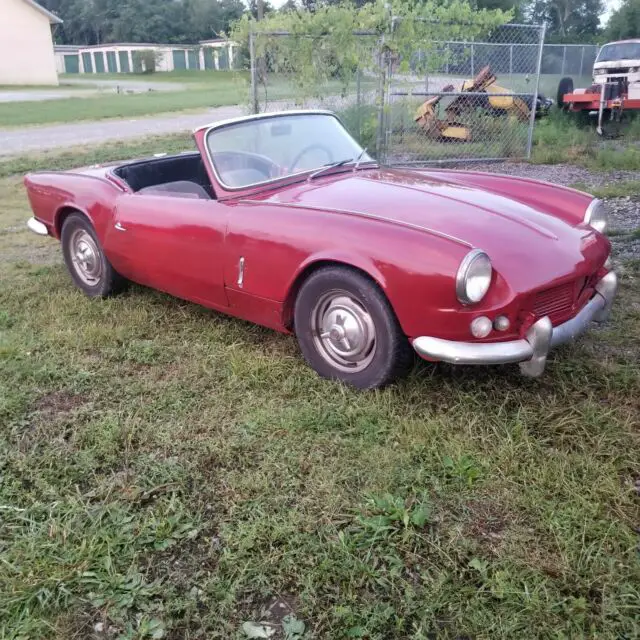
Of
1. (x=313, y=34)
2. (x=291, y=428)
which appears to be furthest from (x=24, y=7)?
(x=291, y=428)

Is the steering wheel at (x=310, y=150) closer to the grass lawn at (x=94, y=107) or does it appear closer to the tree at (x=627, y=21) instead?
the grass lawn at (x=94, y=107)

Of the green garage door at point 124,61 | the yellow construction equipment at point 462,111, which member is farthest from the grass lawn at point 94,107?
the green garage door at point 124,61

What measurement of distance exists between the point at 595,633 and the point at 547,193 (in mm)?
2508

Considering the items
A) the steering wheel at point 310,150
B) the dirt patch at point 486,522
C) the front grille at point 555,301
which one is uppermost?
the steering wheel at point 310,150

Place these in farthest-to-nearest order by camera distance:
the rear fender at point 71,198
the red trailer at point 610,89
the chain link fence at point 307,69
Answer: the red trailer at point 610,89
the chain link fence at point 307,69
the rear fender at point 71,198

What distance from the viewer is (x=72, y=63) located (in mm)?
68750

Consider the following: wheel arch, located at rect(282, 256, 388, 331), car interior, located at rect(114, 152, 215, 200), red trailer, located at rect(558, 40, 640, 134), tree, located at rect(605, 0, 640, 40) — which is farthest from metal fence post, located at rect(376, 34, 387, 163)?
tree, located at rect(605, 0, 640, 40)

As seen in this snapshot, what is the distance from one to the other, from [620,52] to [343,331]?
14.5 m

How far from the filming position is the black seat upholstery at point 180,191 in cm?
402

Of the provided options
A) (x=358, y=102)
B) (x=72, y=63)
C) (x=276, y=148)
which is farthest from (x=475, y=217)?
(x=72, y=63)

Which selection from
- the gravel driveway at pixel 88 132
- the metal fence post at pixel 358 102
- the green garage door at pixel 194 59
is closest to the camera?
the metal fence post at pixel 358 102

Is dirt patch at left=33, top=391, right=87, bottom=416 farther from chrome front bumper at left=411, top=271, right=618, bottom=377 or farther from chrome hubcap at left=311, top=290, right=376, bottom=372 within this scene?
chrome front bumper at left=411, top=271, right=618, bottom=377

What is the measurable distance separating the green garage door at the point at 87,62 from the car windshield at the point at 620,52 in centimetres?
6494

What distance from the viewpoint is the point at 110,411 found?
3160 mm
